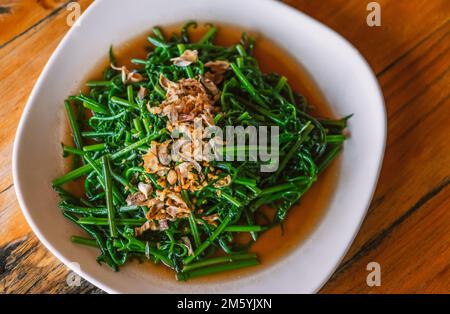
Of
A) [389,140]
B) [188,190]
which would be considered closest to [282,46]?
[389,140]

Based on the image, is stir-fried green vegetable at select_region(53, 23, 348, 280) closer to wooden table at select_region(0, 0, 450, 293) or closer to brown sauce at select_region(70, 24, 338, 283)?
brown sauce at select_region(70, 24, 338, 283)

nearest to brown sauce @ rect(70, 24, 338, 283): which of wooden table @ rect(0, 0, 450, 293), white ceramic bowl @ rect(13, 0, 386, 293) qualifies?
white ceramic bowl @ rect(13, 0, 386, 293)

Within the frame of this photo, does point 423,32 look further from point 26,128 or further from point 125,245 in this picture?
point 26,128

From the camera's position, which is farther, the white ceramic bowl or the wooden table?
the wooden table

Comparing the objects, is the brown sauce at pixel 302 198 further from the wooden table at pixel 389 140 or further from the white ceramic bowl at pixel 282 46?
the wooden table at pixel 389 140

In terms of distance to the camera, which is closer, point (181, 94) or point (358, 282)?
point (181, 94)
